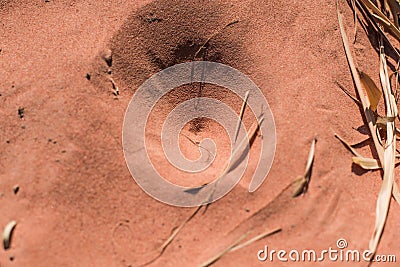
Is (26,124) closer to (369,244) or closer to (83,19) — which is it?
(83,19)

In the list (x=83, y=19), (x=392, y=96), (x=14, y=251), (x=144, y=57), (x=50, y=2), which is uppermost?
(x=50, y=2)

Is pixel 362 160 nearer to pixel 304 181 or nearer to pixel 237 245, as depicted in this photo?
pixel 304 181

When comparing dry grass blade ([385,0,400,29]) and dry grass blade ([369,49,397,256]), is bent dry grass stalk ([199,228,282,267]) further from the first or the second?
dry grass blade ([385,0,400,29])

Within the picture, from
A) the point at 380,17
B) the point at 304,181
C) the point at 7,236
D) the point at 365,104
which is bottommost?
the point at 7,236

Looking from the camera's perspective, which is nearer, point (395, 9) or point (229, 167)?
point (229, 167)

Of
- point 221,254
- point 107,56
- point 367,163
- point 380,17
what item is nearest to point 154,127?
point 107,56

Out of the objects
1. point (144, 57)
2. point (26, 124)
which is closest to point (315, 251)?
point (144, 57)

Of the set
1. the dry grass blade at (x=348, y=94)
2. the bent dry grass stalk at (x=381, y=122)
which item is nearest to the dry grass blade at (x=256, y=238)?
the bent dry grass stalk at (x=381, y=122)

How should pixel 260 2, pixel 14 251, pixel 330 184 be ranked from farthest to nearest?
pixel 260 2
pixel 330 184
pixel 14 251
